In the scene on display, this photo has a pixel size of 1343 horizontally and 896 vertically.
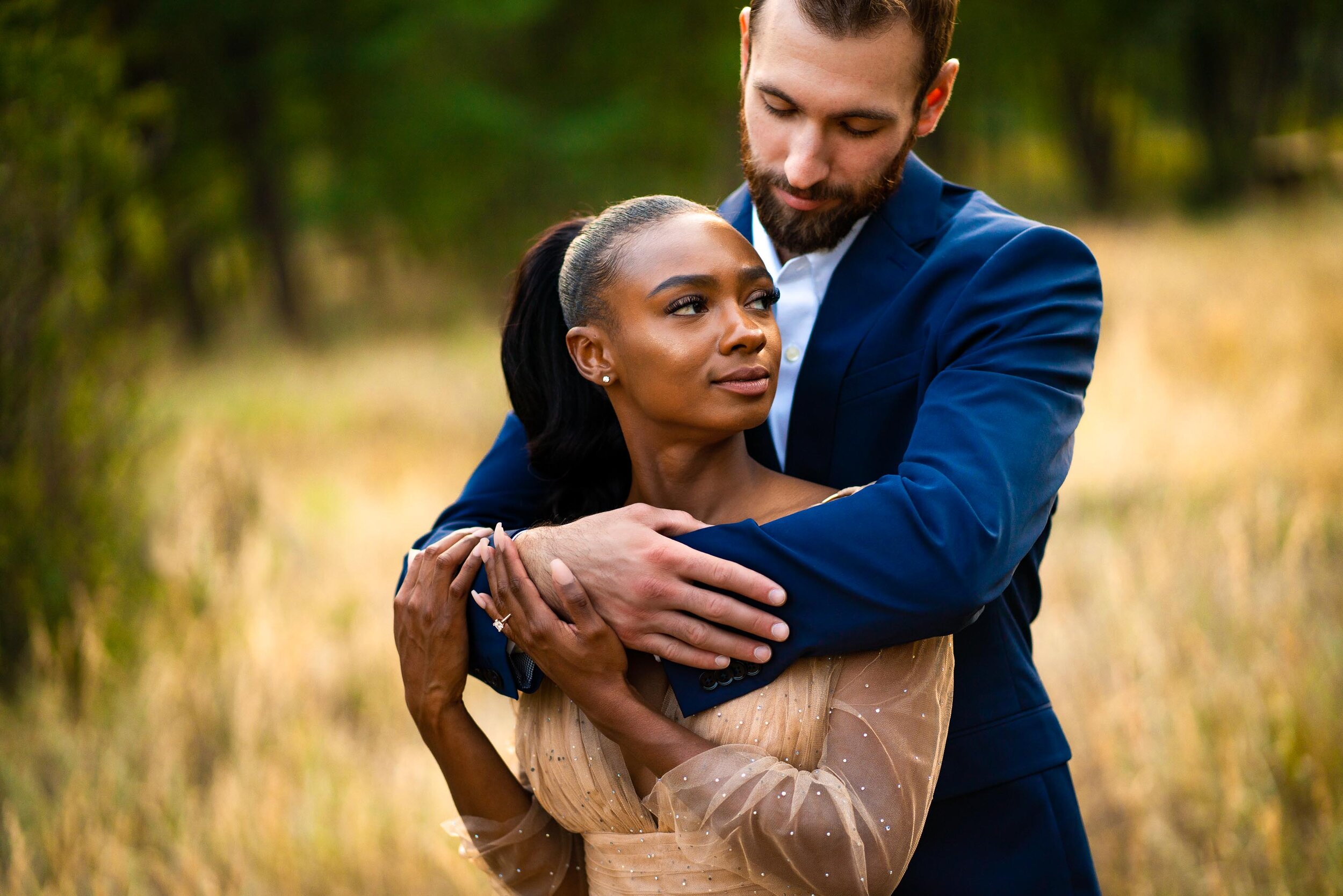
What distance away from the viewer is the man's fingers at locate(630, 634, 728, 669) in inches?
74.2

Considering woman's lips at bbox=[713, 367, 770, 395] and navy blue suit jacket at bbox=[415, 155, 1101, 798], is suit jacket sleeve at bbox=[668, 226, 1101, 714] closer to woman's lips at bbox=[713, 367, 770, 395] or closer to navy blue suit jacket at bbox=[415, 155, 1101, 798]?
navy blue suit jacket at bbox=[415, 155, 1101, 798]

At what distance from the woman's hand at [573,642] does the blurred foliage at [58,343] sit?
12.5ft

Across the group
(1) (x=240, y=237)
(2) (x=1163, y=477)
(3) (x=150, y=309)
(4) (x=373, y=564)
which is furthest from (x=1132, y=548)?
(1) (x=240, y=237)

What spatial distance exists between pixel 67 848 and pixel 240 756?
2.55ft

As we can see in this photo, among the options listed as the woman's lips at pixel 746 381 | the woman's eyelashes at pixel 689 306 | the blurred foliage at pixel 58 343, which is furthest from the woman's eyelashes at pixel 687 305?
the blurred foliage at pixel 58 343

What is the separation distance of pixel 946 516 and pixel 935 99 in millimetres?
1153

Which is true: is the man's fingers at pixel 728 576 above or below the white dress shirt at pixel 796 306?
below

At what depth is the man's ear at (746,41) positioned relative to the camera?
2541mm

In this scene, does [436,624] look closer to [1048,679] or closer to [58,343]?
[1048,679]

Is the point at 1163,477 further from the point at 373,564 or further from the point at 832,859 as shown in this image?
the point at 832,859

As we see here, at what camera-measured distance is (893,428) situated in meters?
2.29

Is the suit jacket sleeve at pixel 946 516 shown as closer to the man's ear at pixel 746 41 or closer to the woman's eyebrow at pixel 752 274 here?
the woman's eyebrow at pixel 752 274

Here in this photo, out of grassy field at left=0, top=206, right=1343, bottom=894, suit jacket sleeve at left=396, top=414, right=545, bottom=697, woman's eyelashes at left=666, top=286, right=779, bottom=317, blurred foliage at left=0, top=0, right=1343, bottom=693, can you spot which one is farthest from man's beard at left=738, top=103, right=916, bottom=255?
blurred foliage at left=0, top=0, right=1343, bottom=693

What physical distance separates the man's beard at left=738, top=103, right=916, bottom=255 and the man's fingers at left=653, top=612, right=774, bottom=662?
94cm
